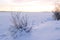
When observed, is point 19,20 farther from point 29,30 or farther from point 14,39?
point 14,39

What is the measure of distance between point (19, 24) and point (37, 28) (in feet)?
1.62

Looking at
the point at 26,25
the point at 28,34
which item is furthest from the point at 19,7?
the point at 28,34

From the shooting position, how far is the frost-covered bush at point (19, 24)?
12.8 feet

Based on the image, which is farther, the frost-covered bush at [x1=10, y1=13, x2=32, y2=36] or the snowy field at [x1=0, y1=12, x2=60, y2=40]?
the frost-covered bush at [x1=10, y1=13, x2=32, y2=36]

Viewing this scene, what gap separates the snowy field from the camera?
3.62m

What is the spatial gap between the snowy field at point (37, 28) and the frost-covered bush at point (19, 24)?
11cm

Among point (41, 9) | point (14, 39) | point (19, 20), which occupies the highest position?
point (41, 9)

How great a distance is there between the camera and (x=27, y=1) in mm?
4012

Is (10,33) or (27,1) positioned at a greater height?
(27,1)

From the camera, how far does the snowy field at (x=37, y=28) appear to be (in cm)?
362

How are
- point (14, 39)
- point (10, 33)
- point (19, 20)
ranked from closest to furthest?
point (14, 39) < point (10, 33) < point (19, 20)

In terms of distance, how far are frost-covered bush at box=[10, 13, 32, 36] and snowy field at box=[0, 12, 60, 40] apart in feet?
0.37

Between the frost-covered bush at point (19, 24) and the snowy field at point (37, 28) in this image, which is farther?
the frost-covered bush at point (19, 24)

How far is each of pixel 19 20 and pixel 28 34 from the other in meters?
0.52
